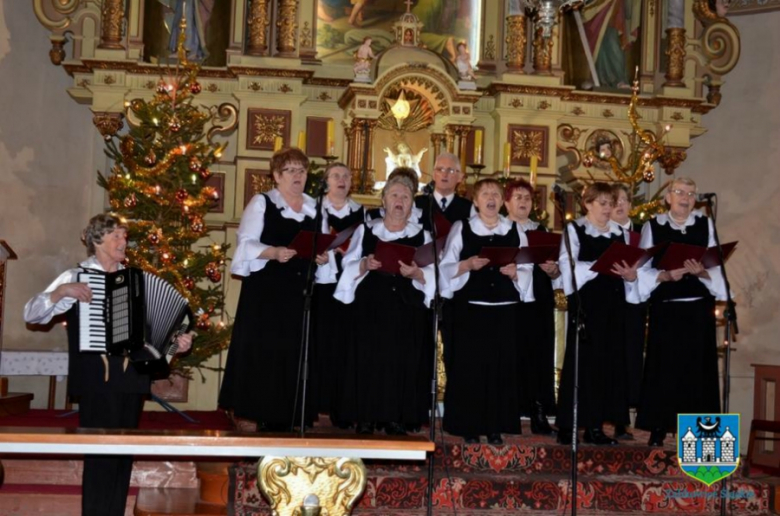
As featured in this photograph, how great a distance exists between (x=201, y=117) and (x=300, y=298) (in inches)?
129

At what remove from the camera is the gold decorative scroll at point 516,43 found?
10750mm

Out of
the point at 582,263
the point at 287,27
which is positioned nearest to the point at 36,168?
the point at 287,27

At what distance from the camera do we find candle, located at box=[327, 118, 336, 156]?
9.72 m

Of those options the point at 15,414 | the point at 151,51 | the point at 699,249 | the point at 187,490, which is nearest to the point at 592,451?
the point at 699,249

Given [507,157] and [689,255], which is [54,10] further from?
[689,255]

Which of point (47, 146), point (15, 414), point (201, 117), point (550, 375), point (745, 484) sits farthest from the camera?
point (47, 146)

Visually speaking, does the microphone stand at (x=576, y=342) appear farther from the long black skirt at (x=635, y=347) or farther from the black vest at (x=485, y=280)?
the long black skirt at (x=635, y=347)

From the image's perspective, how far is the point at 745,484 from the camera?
21.7 ft

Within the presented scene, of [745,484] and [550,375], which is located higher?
[550,375]

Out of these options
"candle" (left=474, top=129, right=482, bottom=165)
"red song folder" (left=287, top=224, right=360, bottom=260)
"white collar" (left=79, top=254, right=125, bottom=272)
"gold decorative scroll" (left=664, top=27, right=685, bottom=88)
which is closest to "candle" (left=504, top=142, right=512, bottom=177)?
"candle" (left=474, top=129, right=482, bottom=165)

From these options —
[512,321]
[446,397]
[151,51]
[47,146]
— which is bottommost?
[446,397]

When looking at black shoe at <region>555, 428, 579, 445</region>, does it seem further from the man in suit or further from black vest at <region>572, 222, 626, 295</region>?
the man in suit

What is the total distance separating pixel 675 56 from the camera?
431 inches

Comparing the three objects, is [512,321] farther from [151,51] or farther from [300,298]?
[151,51]
